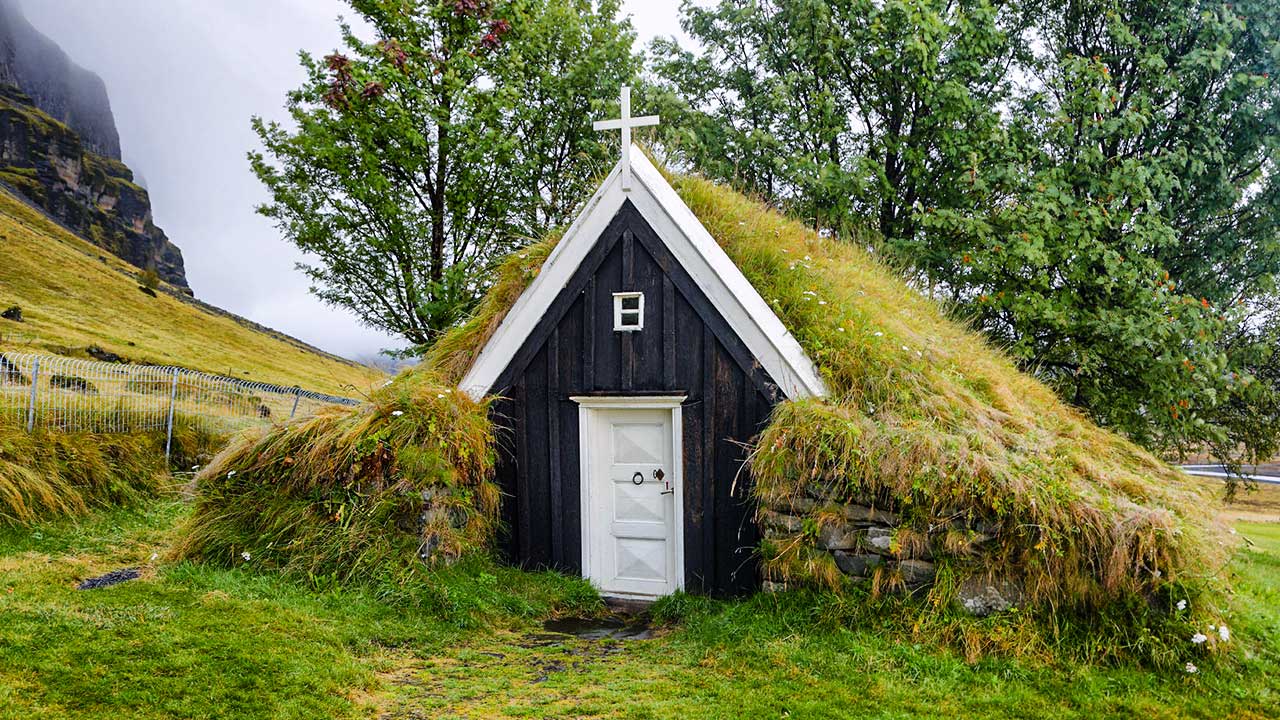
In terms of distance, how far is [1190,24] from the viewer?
1215cm

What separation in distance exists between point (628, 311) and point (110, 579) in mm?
5906

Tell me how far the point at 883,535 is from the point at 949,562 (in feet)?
1.80

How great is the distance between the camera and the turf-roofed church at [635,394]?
302 inches

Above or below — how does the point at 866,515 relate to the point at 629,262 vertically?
below

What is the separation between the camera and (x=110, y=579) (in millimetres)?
7621

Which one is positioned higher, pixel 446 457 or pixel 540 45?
pixel 540 45

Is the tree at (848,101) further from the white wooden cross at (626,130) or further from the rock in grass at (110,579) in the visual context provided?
the rock in grass at (110,579)

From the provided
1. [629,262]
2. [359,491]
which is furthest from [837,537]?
[359,491]

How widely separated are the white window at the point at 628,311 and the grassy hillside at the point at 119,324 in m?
19.7

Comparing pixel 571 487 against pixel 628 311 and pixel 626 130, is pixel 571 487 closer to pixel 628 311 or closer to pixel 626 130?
pixel 628 311

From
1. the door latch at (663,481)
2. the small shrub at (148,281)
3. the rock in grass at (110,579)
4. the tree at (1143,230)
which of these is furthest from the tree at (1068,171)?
the small shrub at (148,281)

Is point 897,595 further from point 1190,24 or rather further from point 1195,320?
point 1190,24

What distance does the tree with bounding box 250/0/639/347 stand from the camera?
49.6ft

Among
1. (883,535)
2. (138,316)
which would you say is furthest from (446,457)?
(138,316)
